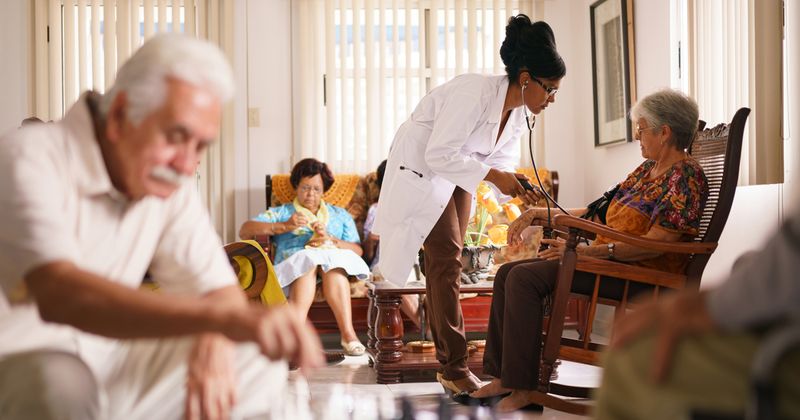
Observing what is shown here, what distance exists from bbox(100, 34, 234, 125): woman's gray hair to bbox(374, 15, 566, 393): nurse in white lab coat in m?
1.99

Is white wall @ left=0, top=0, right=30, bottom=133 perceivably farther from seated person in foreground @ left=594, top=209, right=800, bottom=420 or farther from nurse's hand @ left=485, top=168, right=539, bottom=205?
seated person in foreground @ left=594, top=209, right=800, bottom=420

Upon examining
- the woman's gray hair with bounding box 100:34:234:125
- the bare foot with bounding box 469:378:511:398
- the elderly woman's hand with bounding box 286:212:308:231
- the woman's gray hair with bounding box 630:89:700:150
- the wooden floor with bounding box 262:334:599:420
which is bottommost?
the wooden floor with bounding box 262:334:599:420

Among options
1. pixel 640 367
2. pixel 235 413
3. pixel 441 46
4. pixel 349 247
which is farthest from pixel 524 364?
pixel 441 46

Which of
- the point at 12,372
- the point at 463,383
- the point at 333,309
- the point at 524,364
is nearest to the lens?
the point at 12,372

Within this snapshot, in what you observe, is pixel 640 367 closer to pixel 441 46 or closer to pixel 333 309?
pixel 333 309

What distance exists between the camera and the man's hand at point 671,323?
3.11ft

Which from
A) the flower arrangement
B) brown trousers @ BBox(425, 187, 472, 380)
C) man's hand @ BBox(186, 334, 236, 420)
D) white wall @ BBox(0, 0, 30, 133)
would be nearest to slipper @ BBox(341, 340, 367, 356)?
the flower arrangement

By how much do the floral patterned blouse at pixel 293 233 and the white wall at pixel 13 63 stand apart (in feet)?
6.91

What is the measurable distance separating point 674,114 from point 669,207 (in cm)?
34

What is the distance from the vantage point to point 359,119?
621cm

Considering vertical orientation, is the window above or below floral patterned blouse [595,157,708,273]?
above

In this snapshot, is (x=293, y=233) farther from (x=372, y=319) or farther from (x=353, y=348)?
(x=372, y=319)

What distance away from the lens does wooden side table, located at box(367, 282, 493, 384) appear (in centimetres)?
386

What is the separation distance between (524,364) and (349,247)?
2350mm
